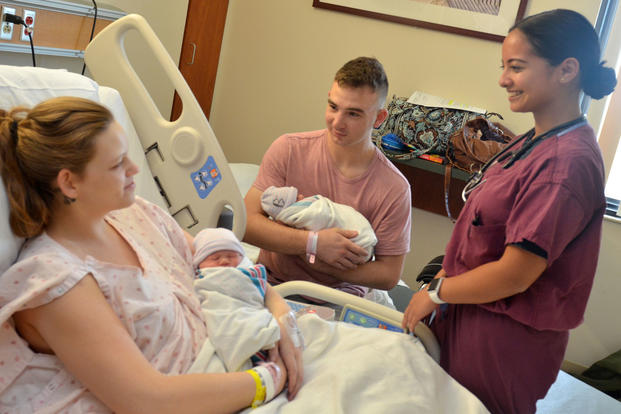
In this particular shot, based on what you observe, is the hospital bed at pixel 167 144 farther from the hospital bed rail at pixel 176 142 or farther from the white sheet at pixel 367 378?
the white sheet at pixel 367 378

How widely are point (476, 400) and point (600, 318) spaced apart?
2.54 metres

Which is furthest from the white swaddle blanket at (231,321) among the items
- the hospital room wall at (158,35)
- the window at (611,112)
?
the window at (611,112)

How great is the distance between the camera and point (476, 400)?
5.01 feet

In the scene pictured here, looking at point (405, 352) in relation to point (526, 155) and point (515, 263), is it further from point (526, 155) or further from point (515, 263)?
point (526, 155)

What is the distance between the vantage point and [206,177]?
2.11m

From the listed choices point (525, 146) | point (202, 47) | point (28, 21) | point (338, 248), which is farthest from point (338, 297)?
point (202, 47)

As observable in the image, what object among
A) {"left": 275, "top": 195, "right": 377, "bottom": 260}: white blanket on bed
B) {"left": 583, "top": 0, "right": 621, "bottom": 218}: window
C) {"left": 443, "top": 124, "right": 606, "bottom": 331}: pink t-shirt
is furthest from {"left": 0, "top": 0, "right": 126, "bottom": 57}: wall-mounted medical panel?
{"left": 583, "top": 0, "right": 621, "bottom": 218}: window

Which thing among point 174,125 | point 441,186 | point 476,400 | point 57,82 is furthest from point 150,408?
point 441,186

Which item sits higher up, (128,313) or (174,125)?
(174,125)

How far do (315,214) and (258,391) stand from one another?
33.7 inches

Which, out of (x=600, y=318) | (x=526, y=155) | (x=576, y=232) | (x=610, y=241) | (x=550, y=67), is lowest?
(x=600, y=318)

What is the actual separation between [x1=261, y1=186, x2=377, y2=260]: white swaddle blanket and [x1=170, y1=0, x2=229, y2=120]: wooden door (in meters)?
2.25

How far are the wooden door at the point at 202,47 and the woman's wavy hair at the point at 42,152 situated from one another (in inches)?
117

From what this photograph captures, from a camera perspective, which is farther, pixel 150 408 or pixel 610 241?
pixel 610 241
